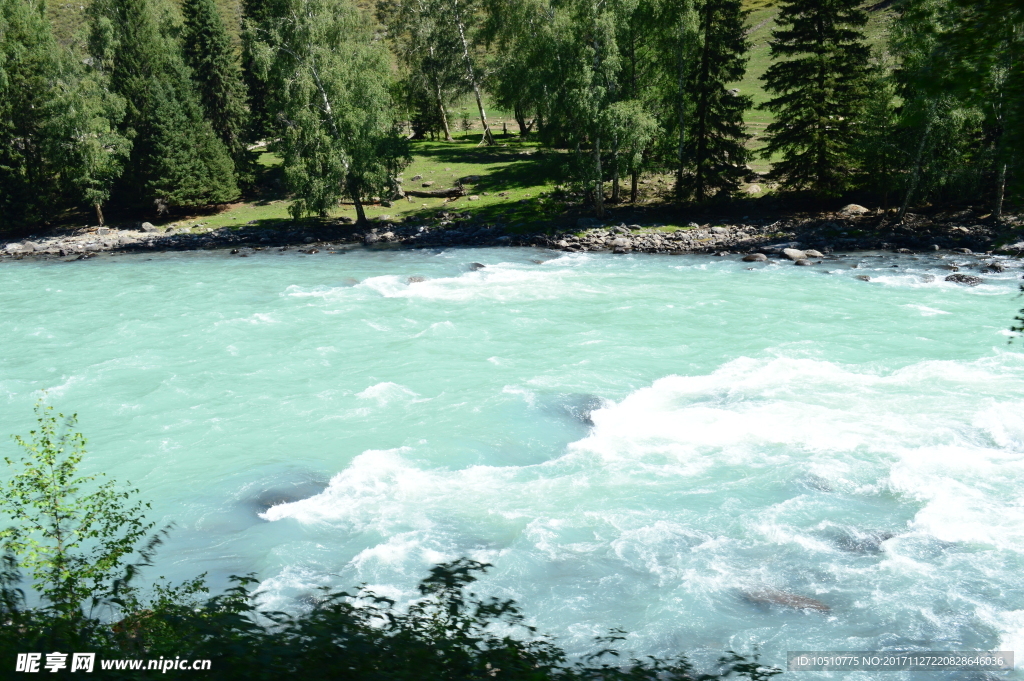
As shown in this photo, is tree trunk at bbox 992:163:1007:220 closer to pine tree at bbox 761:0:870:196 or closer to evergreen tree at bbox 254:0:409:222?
pine tree at bbox 761:0:870:196

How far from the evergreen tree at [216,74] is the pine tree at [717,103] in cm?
3173

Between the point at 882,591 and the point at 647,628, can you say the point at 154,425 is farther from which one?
the point at 882,591

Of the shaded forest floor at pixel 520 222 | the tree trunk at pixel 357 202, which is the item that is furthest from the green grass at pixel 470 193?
the tree trunk at pixel 357 202

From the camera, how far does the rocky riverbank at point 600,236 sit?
36250mm

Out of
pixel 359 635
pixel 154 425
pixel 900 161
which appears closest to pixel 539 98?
pixel 900 161

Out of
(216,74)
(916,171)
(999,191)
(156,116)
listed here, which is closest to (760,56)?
(916,171)

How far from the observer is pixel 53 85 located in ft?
157

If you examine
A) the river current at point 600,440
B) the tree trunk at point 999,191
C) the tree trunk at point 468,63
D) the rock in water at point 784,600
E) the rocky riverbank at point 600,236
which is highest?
the tree trunk at point 468,63

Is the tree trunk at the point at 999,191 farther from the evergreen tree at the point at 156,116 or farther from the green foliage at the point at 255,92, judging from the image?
the evergreen tree at the point at 156,116

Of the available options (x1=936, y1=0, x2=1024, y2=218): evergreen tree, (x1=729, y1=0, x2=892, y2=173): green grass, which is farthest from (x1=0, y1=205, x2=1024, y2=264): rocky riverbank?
(x1=936, y1=0, x2=1024, y2=218): evergreen tree

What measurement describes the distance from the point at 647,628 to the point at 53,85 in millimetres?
51347

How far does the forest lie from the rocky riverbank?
179 centimetres

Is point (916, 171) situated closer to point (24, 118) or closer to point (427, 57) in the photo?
point (427, 57)

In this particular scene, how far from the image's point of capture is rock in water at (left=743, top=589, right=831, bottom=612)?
497 inches
